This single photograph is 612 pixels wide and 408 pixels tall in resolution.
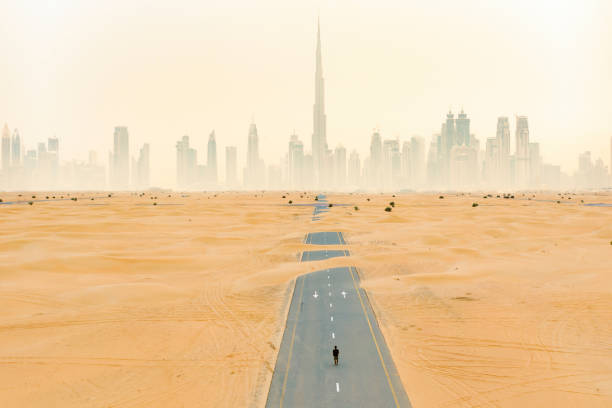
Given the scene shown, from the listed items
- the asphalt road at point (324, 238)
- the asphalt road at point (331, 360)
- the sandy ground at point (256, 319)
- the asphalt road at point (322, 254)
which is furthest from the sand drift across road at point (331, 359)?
the asphalt road at point (324, 238)

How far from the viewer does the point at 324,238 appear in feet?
238

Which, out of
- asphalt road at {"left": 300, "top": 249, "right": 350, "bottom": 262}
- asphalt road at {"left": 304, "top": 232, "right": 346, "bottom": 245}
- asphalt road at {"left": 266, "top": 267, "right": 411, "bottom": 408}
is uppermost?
asphalt road at {"left": 304, "top": 232, "right": 346, "bottom": 245}

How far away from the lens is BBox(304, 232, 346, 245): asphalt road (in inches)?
2660

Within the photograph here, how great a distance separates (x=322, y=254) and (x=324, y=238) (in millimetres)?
15489

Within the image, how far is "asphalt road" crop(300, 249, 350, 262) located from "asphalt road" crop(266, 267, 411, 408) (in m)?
18.0

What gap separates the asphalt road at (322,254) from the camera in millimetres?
54219

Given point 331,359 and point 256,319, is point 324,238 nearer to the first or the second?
point 256,319

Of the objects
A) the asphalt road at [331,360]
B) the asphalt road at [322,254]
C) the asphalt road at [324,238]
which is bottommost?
the asphalt road at [331,360]

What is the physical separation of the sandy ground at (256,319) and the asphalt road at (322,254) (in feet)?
6.28

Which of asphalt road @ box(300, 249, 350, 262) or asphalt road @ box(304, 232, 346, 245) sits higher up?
asphalt road @ box(304, 232, 346, 245)

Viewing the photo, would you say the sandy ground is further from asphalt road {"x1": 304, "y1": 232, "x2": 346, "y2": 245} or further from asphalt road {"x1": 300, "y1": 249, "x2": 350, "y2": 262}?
asphalt road {"x1": 304, "y1": 232, "x2": 346, "y2": 245}

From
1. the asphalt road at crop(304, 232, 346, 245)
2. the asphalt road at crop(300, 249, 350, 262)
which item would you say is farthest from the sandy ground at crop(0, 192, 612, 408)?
the asphalt road at crop(304, 232, 346, 245)

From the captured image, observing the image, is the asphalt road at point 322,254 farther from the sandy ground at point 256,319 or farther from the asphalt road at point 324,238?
the asphalt road at point 324,238

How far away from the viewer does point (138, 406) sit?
19.3 meters
